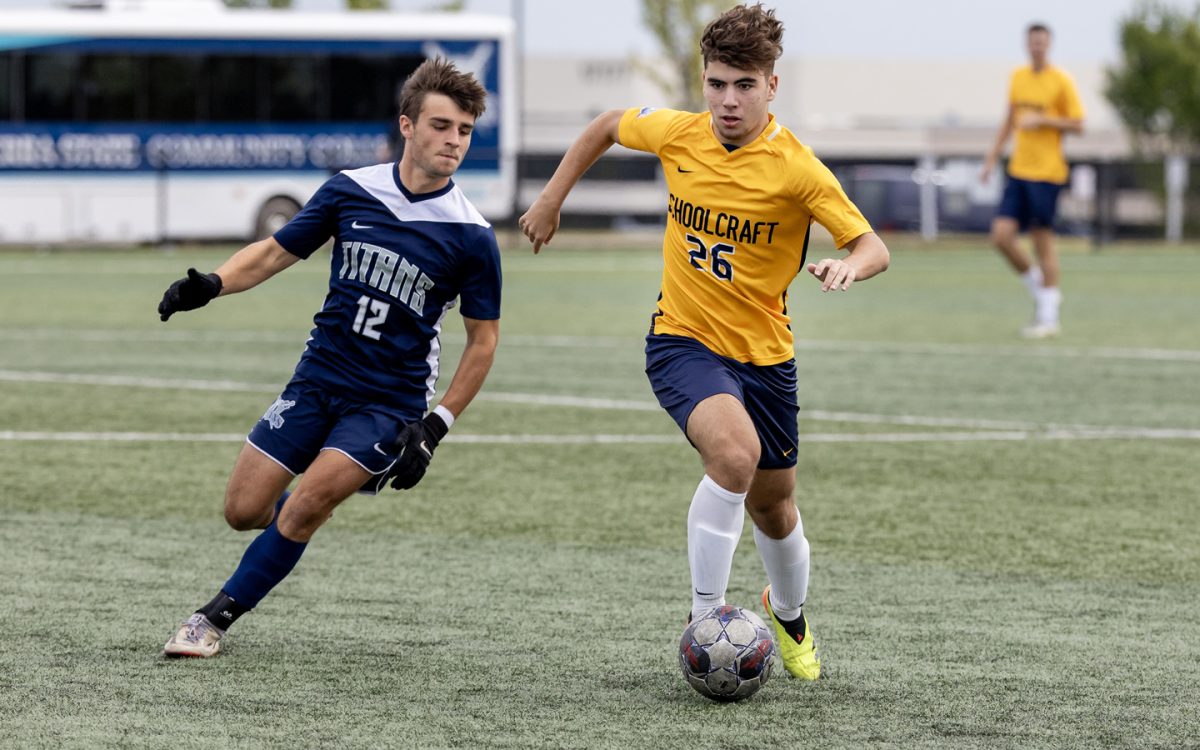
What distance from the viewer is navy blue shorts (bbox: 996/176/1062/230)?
635 inches

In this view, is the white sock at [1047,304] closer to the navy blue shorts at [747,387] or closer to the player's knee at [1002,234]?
the player's knee at [1002,234]

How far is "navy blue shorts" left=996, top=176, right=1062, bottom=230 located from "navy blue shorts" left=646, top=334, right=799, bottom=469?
11103mm

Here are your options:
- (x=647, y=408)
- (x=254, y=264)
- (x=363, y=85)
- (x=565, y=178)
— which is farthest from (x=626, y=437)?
(x=363, y=85)

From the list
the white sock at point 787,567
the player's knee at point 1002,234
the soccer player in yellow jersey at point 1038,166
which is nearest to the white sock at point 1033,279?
the soccer player in yellow jersey at point 1038,166

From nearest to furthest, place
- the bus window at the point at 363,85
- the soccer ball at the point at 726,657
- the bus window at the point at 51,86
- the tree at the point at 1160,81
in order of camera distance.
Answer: the soccer ball at the point at 726,657 → the bus window at the point at 51,86 → the bus window at the point at 363,85 → the tree at the point at 1160,81

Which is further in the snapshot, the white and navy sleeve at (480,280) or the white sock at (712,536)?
the white and navy sleeve at (480,280)

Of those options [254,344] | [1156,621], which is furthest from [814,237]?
[1156,621]

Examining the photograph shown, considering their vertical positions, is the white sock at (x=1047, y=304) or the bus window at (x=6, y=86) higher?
the bus window at (x=6, y=86)

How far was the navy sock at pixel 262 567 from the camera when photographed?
5.49 meters

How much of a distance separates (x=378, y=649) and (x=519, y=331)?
11.4 metres

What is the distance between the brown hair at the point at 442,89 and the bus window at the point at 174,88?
26.8 meters

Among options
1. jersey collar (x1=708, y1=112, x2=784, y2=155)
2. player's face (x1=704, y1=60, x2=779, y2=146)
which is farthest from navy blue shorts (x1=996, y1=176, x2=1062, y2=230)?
player's face (x1=704, y1=60, x2=779, y2=146)

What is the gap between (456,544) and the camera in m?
7.24

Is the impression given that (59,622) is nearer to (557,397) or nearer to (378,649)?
(378,649)
